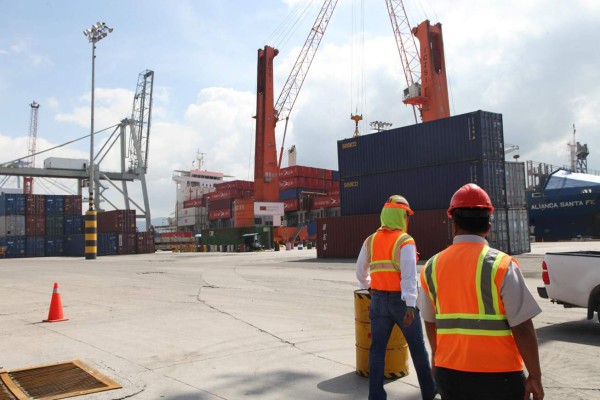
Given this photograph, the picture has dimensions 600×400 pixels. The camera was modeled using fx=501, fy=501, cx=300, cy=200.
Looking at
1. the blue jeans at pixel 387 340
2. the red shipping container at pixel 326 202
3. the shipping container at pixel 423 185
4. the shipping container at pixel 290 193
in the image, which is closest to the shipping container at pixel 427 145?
the shipping container at pixel 423 185

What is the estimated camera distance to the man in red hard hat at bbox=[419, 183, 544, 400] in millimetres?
2303

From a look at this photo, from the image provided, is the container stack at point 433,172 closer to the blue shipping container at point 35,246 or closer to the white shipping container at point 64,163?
the blue shipping container at point 35,246

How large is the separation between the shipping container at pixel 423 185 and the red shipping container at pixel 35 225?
29444 millimetres

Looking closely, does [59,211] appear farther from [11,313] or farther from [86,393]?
[86,393]

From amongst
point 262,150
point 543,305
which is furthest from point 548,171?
point 543,305

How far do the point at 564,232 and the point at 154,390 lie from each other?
51.6 metres

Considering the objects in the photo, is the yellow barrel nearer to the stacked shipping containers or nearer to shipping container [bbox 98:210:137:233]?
the stacked shipping containers

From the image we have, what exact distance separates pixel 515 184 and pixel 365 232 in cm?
811

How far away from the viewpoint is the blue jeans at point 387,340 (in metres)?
4.05

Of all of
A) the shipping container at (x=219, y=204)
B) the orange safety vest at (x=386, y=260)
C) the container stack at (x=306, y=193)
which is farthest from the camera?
the shipping container at (x=219, y=204)

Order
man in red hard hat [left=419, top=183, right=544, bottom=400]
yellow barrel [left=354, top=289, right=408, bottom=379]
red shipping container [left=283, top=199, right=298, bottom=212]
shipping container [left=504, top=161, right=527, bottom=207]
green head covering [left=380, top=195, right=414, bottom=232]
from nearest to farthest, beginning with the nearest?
man in red hard hat [left=419, top=183, right=544, bottom=400] → green head covering [left=380, top=195, right=414, bottom=232] → yellow barrel [left=354, top=289, right=408, bottom=379] → shipping container [left=504, top=161, right=527, bottom=207] → red shipping container [left=283, top=199, right=298, bottom=212]

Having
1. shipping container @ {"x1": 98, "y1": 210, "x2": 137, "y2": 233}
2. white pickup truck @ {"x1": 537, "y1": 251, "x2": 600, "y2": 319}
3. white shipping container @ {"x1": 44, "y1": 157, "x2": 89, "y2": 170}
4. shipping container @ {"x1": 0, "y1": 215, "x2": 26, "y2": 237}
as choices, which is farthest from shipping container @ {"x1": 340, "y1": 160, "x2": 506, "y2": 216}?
white shipping container @ {"x1": 44, "y1": 157, "x2": 89, "y2": 170}

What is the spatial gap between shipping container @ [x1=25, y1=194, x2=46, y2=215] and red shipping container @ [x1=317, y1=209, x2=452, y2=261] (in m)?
28.2

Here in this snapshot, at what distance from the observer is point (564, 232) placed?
48.7m
